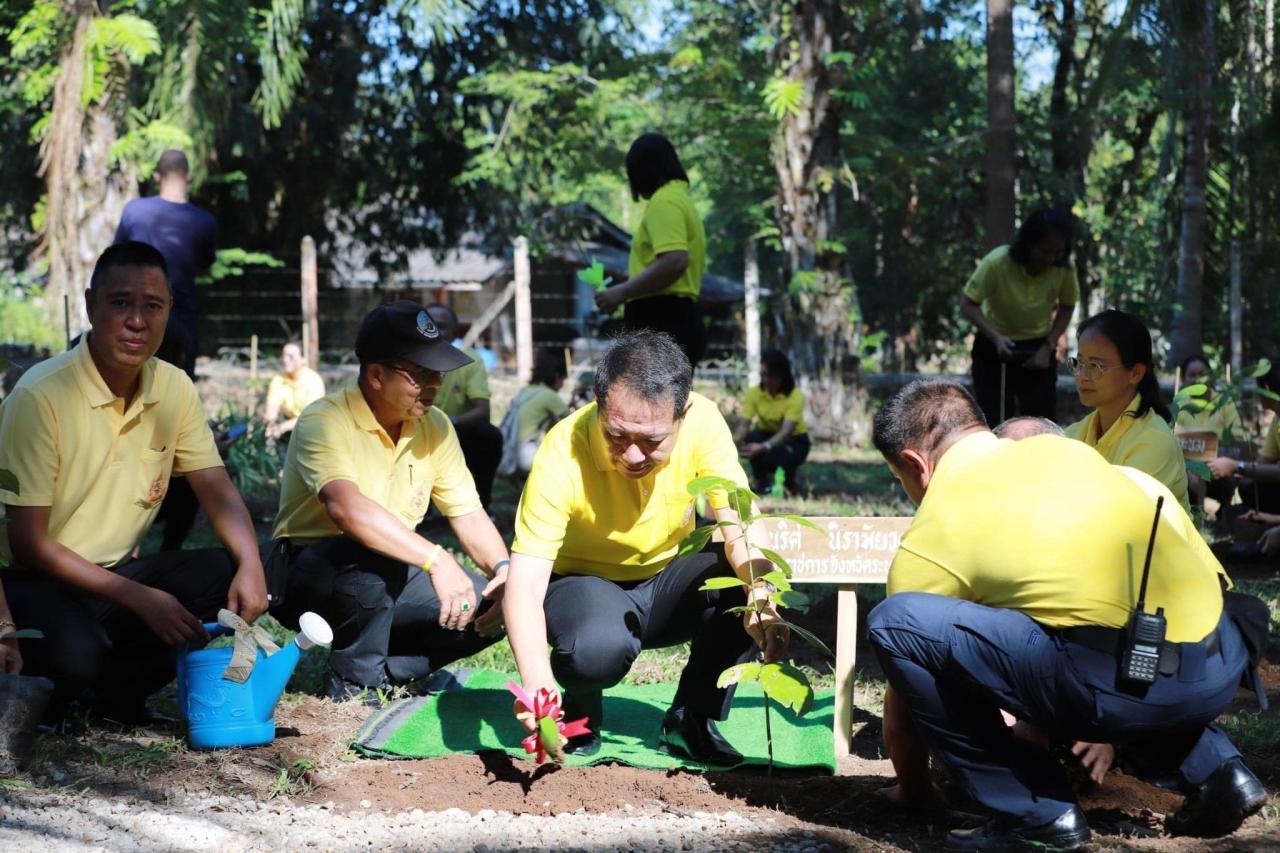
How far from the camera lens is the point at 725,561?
144 inches

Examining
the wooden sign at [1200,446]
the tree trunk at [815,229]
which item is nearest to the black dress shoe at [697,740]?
the wooden sign at [1200,446]

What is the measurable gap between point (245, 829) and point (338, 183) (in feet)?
59.0

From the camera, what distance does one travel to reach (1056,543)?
276cm

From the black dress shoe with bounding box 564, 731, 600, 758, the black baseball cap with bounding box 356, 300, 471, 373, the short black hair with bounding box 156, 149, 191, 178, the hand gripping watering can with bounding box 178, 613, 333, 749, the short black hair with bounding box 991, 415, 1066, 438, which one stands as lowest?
A: the black dress shoe with bounding box 564, 731, 600, 758

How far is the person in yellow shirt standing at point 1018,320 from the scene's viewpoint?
21.5ft

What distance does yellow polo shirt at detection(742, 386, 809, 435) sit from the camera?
9.51 m

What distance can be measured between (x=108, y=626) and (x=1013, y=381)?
465 cm

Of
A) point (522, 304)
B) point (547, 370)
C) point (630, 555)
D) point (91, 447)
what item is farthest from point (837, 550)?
point (522, 304)

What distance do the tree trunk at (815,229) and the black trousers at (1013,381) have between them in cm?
596

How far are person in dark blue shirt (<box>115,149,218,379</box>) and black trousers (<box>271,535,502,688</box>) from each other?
2550 mm

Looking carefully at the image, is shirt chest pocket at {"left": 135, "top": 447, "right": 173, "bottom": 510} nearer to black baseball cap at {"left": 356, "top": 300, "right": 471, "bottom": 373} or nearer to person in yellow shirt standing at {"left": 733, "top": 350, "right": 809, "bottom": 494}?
black baseball cap at {"left": 356, "top": 300, "right": 471, "bottom": 373}

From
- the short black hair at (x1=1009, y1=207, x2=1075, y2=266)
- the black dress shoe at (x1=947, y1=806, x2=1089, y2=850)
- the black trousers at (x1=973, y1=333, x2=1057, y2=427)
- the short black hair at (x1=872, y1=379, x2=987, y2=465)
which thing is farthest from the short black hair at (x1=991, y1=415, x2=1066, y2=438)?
the black trousers at (x1=973, y1=333, x2=1057, y2=427)

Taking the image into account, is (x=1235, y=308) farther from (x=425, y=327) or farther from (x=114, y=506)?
(x=114, y=506)

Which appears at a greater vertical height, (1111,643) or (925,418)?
(925,418)
